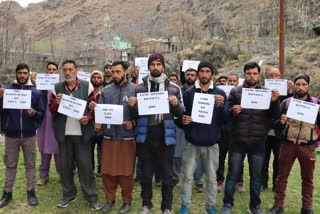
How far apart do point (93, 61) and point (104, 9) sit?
14098 centimetres

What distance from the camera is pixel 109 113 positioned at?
493cm

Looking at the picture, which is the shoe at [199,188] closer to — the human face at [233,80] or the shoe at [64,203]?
the human face at [233,80]

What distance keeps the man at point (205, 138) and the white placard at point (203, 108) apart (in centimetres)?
9

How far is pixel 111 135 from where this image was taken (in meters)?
5.07

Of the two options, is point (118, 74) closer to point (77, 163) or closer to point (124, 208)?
point (77, 163)

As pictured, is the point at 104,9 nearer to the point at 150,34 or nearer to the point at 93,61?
the point at 150,34

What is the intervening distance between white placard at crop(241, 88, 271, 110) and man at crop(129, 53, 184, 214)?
98 centimetres

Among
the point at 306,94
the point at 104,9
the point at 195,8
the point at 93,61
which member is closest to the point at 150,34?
the point at 195,8

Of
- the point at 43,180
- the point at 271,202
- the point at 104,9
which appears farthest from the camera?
the point at 104,9

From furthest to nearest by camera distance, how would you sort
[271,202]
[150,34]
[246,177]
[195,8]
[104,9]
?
[104,9] < [195,8] < [150,34] < [246,177] < [271,202]

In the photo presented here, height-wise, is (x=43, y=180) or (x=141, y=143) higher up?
(x=141, y=143)

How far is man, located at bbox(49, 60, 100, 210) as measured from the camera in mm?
5176

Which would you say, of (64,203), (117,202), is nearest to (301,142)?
(117,202)

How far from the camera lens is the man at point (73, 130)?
518 centimetres
